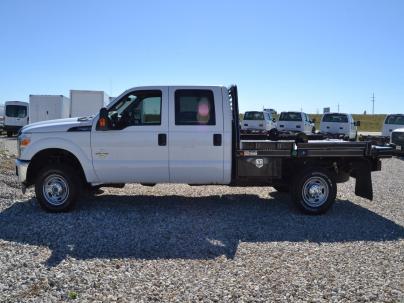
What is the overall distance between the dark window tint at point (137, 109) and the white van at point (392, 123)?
18.6 meters

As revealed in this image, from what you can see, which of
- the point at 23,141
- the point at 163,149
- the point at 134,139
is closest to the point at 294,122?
the point at 163,149

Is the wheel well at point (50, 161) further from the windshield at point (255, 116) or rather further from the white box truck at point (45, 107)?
the white box truck at point (45, 107)

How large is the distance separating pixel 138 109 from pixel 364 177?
4.33m

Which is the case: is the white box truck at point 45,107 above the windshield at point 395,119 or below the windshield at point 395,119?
above

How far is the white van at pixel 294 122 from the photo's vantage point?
24641mm

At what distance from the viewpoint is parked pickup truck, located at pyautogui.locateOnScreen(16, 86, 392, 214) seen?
789 cm

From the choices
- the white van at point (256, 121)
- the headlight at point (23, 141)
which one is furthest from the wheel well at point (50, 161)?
the white van at point (256, 121)

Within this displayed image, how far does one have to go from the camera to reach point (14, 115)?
34.6 meters

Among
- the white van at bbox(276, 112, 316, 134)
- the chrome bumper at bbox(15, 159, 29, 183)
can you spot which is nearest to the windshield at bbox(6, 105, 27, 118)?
the white van at bbox(276, 112, 316, 134)

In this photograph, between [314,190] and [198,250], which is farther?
[314,190]

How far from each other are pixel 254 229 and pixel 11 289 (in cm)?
374

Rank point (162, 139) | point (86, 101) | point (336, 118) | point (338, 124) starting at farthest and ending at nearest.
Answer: point (86, 101) → point (336, 118) → point (338, 124) → point (162, 139)

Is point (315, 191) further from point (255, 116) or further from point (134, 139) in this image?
point (255, 116)

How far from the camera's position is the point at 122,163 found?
7.95 m
